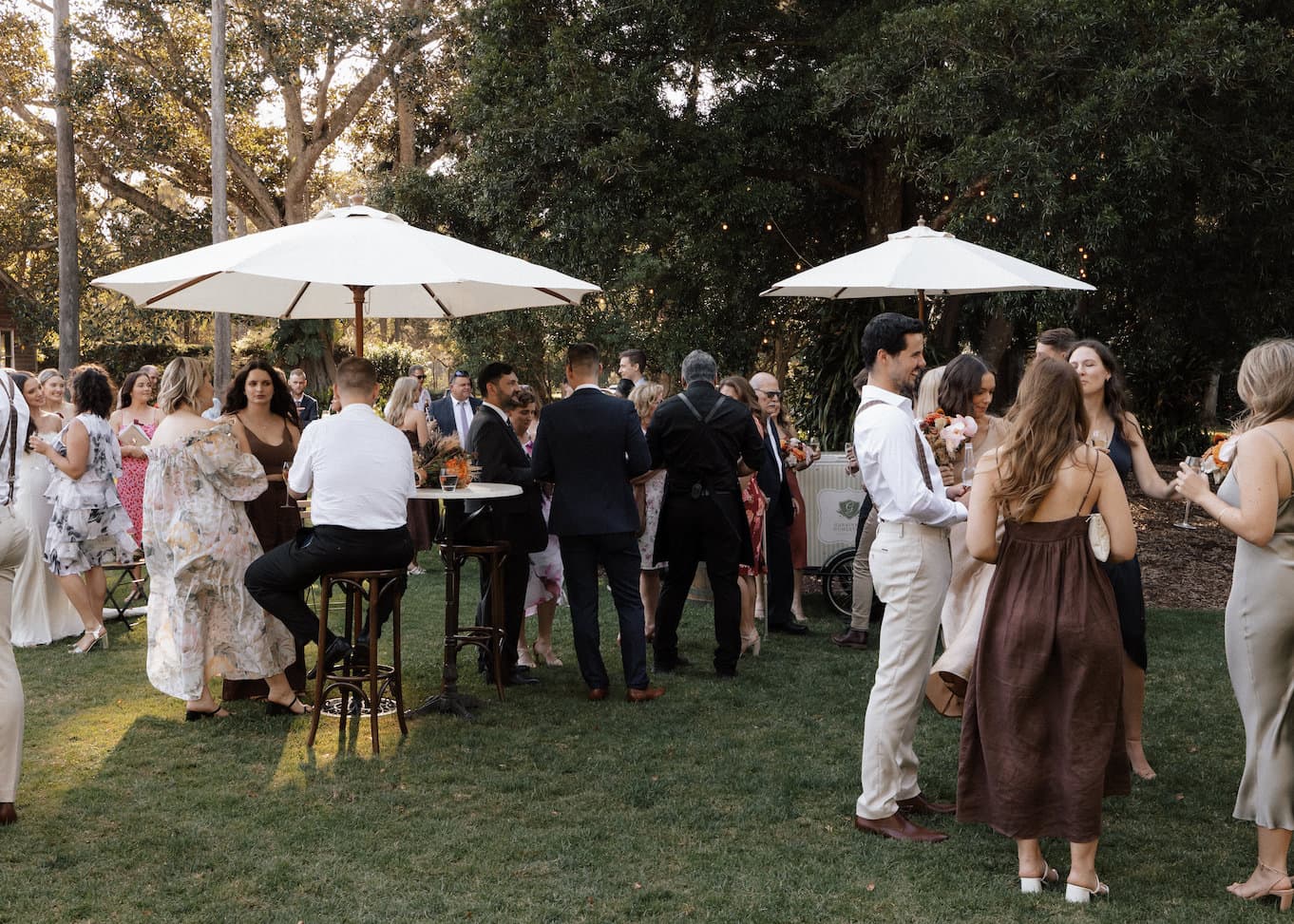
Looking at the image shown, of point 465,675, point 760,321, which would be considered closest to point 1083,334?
point 760,321

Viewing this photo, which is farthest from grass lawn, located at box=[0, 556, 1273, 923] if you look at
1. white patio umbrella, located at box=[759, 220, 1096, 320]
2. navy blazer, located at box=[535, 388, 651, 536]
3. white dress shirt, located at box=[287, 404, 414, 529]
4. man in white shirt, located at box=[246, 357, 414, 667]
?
white patio umbrella, located at box=[759, 220, 1096, 320]

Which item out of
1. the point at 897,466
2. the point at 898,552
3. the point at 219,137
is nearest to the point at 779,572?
the point at 898,552

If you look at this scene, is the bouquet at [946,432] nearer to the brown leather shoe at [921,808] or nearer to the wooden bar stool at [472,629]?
the brown leather shoe at [921,808]

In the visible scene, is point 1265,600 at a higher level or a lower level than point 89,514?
higher

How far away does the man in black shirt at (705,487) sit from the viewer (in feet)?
22.7

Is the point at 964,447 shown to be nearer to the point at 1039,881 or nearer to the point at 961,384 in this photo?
the point at 961,384

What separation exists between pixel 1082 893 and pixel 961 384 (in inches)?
91.7

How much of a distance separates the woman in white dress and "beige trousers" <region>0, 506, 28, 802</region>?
3.69 m

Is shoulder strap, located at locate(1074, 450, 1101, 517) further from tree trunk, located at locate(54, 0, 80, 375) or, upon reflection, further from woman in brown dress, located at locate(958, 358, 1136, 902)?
tree trunk, located at locate(54, 0, 80, 375)

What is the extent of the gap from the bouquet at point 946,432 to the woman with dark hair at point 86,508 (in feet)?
18.4

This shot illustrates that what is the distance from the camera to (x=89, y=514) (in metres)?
7.87

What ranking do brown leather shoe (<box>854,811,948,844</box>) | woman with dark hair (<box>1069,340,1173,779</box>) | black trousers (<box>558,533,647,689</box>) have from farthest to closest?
black trousers (<box>558,533,647,689</box>) → woman with dark hair (<box>1069,340,1173,779</box>) → brown leather shoe (<box>854,811,948,844</box>)

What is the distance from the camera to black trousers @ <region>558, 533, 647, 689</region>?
6523mm

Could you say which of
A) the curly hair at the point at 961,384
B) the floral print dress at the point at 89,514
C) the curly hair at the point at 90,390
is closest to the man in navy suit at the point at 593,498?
the curly hair at the point at 961,384
